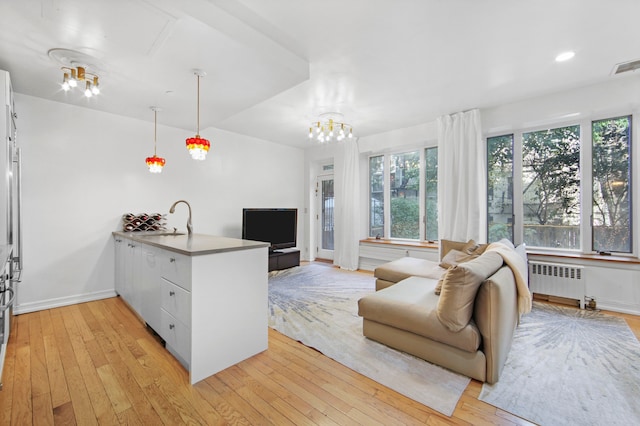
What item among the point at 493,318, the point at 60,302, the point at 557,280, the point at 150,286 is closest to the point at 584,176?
the point at 557,280

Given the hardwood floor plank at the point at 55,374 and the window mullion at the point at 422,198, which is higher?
the window mullion at the point at 422,198

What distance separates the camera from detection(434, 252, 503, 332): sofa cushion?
187cm

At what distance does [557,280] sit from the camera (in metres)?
3.52

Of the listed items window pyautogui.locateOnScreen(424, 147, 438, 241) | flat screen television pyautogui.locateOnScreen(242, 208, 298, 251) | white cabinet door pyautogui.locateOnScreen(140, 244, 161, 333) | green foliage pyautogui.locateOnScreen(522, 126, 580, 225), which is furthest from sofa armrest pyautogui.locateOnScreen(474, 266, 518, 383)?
flat screen television pyautogui.locateOnScreen(242, 208, 298, 251)

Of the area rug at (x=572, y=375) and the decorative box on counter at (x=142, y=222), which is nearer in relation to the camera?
the area rug at (x=572, y=375)

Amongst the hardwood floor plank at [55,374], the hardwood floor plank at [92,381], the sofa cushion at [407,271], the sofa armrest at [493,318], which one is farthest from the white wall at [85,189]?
the sofa armrest at [493,318]

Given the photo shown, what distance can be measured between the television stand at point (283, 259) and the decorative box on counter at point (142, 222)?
6.34ft

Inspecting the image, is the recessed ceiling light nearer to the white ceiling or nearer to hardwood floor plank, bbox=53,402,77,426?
the white ceiling

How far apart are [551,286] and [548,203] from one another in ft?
3.85

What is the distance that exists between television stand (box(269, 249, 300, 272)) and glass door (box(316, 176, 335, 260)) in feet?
3.45

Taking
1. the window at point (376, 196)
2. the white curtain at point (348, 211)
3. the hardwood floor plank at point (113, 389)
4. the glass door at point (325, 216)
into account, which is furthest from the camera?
the glass door at point (325, 216)

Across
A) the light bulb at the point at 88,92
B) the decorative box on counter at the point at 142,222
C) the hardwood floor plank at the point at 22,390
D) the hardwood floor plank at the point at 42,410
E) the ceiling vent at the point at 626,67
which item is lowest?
the hardwood floor plank at the point at 42,410

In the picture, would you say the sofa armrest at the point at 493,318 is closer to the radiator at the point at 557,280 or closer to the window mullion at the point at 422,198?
the radiator at the point at 557,280

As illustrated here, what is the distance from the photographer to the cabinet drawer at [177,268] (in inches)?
75.6
